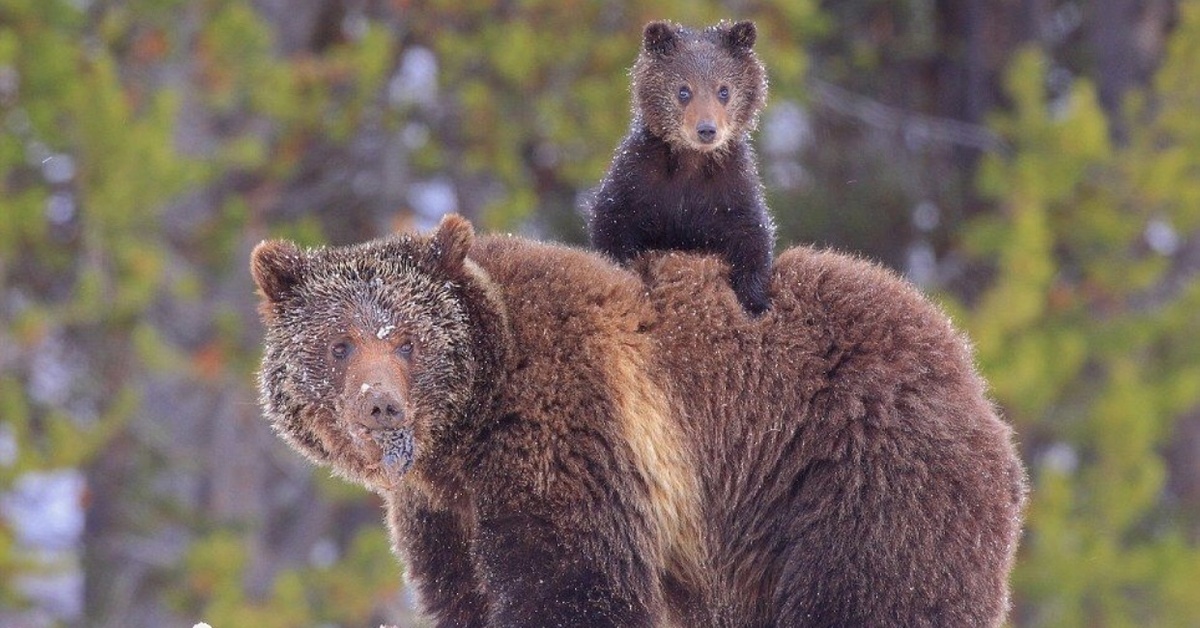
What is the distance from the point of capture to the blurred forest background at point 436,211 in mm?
14680

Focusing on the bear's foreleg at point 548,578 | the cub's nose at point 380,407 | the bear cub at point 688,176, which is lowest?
the bear's foreleg at point 548,578

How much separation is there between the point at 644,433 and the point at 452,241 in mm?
908

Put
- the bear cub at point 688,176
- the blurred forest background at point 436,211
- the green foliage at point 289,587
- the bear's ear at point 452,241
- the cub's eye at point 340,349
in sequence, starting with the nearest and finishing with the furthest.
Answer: the cub's eye at point 340,349
the bear's ear at point 452,241
the bear cub at point 688,176
the blurred forest background at point 436,211
the green foliage at point 289,587

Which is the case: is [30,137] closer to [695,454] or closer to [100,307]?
[100,307]

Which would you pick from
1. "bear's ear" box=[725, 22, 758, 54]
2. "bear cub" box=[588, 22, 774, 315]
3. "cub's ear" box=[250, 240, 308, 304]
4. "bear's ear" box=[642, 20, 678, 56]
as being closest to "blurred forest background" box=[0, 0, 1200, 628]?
"bear's ear" box=[642, 20, 678, 56]

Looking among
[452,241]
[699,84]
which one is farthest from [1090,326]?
[452,241]

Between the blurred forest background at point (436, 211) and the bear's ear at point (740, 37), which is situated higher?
the blurred forest background at point (436, 211)

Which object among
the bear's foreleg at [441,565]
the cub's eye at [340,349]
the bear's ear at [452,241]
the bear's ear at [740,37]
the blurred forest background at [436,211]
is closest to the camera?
the cub's eye at [340,349]

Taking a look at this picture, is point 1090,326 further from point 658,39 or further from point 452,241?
point 452,241

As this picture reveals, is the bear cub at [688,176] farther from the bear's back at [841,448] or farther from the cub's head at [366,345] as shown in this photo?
the cub's head at [366,345]

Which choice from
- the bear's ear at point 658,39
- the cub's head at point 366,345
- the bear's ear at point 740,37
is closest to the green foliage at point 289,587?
the bear's ear at point 658,39

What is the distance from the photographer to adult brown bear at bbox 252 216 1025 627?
5750 millimetres

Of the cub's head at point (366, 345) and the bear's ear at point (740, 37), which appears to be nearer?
the cub's head at point (366, 345)

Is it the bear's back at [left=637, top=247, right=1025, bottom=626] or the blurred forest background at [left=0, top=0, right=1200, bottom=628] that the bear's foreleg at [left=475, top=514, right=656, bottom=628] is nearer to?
the bear's back at [left=637, top=247, right=1025, bottom=626]
